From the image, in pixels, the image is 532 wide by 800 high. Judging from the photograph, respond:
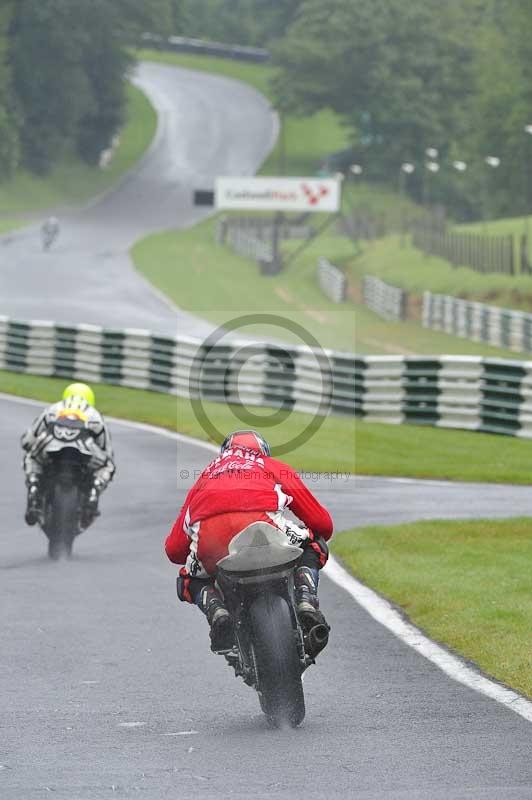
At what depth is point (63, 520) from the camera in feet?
47.9

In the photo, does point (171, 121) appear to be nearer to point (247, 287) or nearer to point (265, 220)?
point (265, 220)

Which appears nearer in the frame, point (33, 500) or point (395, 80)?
point (33, 500)

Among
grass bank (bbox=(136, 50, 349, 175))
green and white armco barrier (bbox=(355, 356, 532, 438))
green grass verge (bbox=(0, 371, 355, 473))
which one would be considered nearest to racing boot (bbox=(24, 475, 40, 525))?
green grass verge (bbox=(0, 371, 355, 473))

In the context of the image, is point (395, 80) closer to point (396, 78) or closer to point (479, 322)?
point (396, 78)

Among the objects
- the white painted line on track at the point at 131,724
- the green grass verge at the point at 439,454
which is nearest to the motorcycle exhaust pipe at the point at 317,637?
the white painted line on track at the point at 131,724

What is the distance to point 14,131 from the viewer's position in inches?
4183

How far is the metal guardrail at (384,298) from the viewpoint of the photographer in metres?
60.6

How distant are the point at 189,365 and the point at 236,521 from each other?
22391mm

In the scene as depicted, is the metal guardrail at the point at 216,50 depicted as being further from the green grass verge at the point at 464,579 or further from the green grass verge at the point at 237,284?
the green grass verge at the point at 464,579

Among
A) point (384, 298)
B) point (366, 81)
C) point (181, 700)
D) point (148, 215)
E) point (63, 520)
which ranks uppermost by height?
point (181, 700)

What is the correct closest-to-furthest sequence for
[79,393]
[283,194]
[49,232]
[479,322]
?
[79,393] → [479,322] → [49,232] → [283,194]

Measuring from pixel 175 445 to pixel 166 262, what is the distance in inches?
2079

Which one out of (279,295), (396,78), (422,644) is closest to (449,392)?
(422,644)

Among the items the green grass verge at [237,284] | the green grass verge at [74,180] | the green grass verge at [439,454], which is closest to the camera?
the green grass verge at [439,454]
